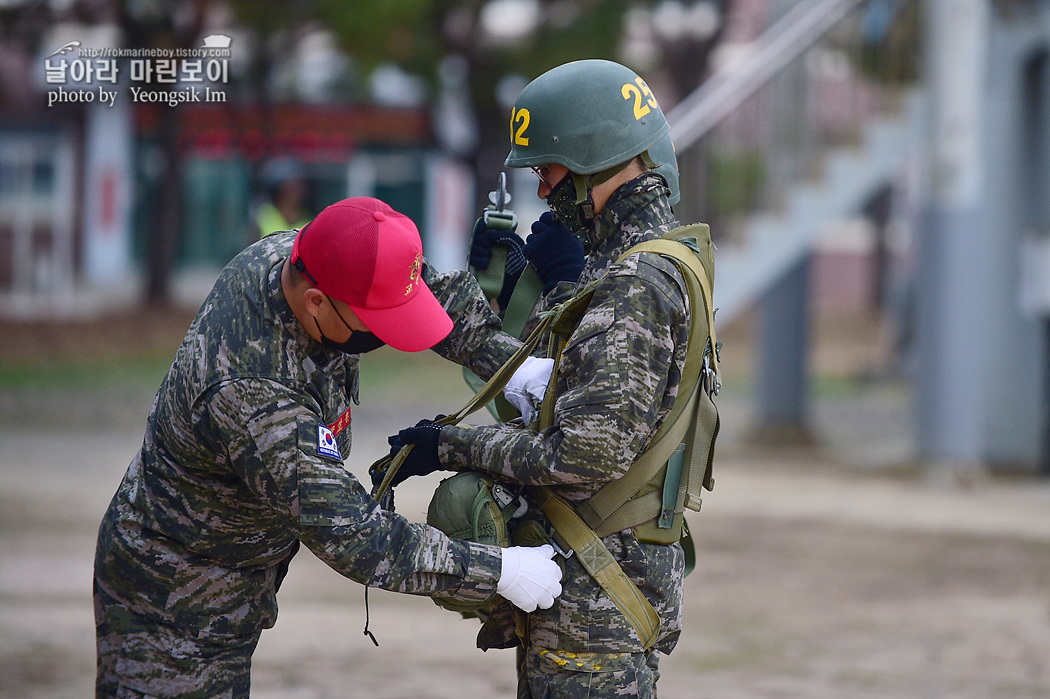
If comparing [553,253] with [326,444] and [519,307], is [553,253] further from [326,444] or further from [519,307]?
[326,444]

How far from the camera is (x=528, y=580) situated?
2613mm

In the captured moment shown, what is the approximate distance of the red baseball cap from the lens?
8.14 feet

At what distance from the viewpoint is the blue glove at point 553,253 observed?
10.2ft

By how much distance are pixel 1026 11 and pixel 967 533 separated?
16.6 ft

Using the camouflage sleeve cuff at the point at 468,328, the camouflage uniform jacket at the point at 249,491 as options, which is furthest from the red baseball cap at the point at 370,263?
the camouflage sleeve cuff at the point at 468,328

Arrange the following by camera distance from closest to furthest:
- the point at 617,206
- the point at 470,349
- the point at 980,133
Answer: the point at 617,206
the point at 470,349
the point at 980,133

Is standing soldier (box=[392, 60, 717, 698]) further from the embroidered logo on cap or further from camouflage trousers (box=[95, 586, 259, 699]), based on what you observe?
camouflage trousers (box=[95, 586, 259, 699])

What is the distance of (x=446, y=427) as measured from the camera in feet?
9.09

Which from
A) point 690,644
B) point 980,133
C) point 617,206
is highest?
point 980,133

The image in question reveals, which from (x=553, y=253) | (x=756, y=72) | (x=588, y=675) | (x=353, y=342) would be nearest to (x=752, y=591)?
(x=553, y=253)

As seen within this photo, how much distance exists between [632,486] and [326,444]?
0.69 metres

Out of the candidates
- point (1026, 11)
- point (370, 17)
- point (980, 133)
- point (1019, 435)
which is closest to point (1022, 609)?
point (1019, 435)

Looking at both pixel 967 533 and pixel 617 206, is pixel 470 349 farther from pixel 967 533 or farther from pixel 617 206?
pixel 967 533

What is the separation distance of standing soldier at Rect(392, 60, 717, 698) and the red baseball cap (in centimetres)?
31
